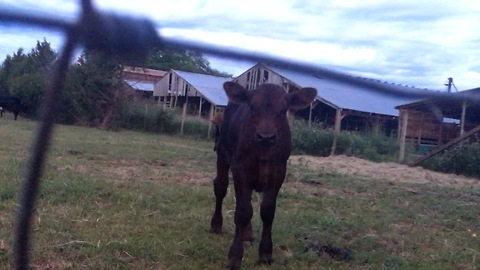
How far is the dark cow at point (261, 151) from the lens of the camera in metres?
5.18

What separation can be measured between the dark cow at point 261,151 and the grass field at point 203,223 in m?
0.21

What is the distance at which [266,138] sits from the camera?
5.02 metres

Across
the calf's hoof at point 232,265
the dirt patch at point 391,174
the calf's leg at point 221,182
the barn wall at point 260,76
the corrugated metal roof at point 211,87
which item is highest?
the corrugated metal roof at point 211,87

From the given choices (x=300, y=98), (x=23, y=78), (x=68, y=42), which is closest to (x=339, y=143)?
(x=300, y=98)

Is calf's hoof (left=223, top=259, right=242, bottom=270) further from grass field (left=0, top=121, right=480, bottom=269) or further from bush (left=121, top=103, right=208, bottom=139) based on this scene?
bush (left=121, top=103, right=208, bottom=139)

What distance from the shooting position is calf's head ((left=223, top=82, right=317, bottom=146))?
16.6 ft

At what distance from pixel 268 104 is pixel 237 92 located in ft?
1.25

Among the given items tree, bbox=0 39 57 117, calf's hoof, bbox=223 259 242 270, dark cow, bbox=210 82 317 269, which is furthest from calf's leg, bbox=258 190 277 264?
tree, bbox=0 39 57 117

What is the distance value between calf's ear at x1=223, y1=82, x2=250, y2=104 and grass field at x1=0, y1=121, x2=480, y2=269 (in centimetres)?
119

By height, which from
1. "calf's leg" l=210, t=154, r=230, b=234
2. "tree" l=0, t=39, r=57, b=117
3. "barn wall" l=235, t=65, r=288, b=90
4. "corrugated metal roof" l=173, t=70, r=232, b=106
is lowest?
"calf's leg" l=210, t=154, r=230, b=234

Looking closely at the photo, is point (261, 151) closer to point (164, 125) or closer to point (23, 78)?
point (23, 78)

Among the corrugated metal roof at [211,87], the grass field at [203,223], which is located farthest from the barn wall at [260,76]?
the corrugated metal roof at [211,87]

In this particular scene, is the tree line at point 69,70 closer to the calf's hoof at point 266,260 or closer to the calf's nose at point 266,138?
the calf's nose at point 266,138

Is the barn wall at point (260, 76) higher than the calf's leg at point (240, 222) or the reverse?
higher
